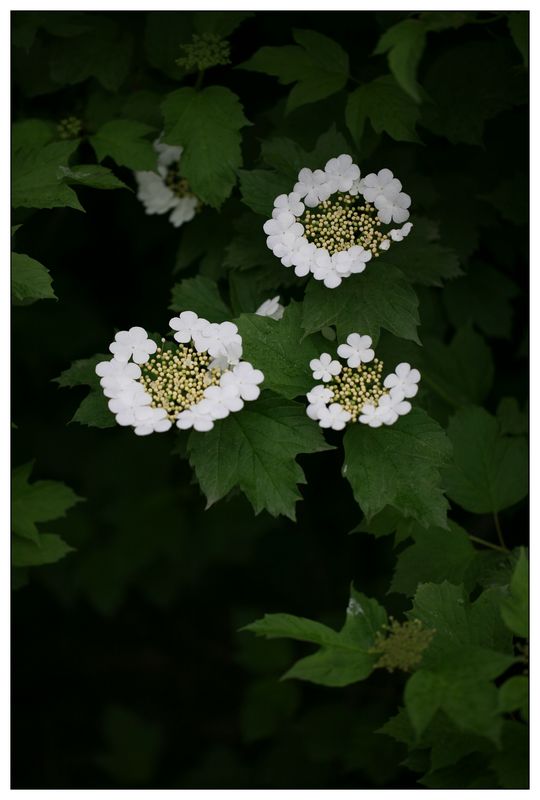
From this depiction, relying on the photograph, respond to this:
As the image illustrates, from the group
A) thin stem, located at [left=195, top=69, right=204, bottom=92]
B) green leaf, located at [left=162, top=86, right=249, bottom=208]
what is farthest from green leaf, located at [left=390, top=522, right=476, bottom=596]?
thin stem, located at [left=195, top=69, right=204, bottom=92]

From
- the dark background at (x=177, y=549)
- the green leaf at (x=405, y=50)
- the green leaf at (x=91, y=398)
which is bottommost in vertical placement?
the dark background at (x=177, y=549)

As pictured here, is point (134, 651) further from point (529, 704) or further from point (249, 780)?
point (529, 704)

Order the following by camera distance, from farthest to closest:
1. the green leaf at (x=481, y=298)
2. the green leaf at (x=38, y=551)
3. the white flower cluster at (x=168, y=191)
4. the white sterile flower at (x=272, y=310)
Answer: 1. the green leaf at (x=481, y=298)
2. the white flower cluster at (x=168, y=191)
3. the green leaf at (x=38, y=551)
4. the white sterile flower at (x=272, y=310)

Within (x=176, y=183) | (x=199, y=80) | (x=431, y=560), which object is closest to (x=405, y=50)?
(x=199, y=80)

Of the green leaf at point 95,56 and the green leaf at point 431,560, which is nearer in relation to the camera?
the green leaf at point 431,560

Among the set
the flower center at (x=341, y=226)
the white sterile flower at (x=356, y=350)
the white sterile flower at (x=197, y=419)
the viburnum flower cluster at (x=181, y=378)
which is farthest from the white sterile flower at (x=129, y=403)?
the flower center at (x=341, y=226)

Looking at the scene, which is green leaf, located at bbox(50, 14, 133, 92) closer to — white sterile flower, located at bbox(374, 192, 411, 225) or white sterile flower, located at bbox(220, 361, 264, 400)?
white sterile flower, located at bbox(374, 192, 411, 225)

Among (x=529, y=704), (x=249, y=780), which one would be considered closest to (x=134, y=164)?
(x=529, y=704)

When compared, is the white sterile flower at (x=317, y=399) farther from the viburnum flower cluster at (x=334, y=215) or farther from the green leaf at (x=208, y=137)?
the green leaf at (x=208, y=137)

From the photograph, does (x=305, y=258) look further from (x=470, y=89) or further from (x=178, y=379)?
(x=470, y=89)
